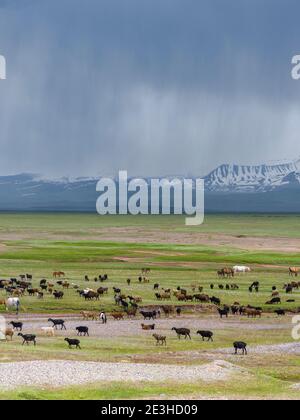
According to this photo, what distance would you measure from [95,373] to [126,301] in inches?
1109

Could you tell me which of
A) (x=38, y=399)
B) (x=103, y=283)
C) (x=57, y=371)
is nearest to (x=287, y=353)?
(x=57, y=371)

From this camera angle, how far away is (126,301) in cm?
5900

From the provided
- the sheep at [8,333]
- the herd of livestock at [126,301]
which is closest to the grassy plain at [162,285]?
the herd of livestock at [126,301]

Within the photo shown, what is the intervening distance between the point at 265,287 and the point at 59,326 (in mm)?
27176

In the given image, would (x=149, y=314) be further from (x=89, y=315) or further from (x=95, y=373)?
(x=95, y=373)

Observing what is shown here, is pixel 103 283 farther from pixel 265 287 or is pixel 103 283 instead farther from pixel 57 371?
pixel 57 371

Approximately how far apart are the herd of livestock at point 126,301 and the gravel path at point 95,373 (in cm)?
690

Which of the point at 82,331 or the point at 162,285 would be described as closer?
the point at 82,331

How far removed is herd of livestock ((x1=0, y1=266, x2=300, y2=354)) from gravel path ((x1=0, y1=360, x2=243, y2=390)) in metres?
6.90

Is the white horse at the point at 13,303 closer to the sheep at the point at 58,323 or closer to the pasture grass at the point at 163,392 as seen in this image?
the sheep at the point at 58,323

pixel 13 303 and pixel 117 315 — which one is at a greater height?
pixel 13 303

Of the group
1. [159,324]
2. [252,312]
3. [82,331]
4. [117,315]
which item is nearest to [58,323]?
[82,331]

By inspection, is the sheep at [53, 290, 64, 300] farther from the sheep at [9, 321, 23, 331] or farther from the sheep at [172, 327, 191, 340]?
the sheep at [172, 327, 191, 340]

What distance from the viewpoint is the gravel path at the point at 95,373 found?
29000 millimetres
